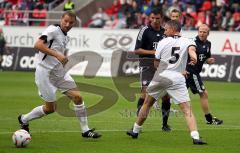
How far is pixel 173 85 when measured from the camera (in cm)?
1411

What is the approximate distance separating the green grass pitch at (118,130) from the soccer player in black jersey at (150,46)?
646mm

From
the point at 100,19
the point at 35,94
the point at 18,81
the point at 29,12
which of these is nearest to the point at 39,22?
the point at 29,12

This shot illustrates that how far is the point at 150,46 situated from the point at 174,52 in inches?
112

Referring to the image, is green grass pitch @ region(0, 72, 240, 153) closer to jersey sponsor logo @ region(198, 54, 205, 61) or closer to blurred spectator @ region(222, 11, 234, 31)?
jersey sponsor logo @ region(198, 54, 205, 61)

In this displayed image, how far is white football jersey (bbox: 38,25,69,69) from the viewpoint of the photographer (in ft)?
46.0

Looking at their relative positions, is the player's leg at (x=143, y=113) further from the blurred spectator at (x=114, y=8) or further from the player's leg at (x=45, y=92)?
the blurred spectator at (x=114, y=8)

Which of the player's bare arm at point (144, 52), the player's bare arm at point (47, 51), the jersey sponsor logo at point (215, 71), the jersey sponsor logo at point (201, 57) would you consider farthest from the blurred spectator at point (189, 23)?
the player's bare arm at point (47, 51)

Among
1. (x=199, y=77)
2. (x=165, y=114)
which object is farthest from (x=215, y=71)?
(x=165, y=114)

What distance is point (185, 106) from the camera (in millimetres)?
13938

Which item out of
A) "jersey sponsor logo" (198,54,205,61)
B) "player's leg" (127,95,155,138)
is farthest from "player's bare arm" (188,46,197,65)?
"jersey sponsor logo" (198,54,205,61)

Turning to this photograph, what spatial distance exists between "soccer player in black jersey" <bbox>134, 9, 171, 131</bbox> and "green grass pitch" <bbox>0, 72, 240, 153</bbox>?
646mm

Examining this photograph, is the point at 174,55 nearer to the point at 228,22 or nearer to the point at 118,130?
the point at 118,130

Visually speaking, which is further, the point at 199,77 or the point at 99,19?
the point at 99,19

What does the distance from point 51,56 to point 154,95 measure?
6.98ft
